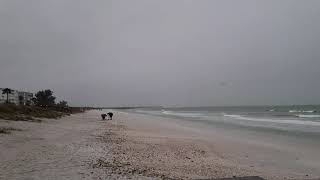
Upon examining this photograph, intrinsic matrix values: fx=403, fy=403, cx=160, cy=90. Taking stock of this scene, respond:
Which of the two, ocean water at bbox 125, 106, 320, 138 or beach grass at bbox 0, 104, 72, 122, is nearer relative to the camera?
beach grass at bbox 0, 104, 72, 122

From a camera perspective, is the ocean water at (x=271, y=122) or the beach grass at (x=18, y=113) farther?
the ocean water at (x=271, y=122)

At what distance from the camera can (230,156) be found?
17.0 m

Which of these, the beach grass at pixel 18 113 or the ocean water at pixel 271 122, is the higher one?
the beach grass at pixel 18 113

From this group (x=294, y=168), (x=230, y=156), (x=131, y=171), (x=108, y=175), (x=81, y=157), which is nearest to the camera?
(x=108, y=175)

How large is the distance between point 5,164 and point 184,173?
15.8 feet

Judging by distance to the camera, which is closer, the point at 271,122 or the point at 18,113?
the point at 18,113

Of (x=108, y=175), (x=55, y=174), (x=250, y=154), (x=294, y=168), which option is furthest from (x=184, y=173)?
(x=250, y=154)

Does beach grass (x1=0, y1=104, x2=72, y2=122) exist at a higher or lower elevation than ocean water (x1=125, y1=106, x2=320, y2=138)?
higher

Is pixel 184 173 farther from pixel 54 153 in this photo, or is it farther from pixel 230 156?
pixel 230 156

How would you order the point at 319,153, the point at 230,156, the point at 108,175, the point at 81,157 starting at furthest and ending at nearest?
1. the point at 319,153
2. the point at 230,156
3. the point at 81,157
4. the point at 108,175

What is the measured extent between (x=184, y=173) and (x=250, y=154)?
7523mm

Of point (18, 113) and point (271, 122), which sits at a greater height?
point (18, 113)

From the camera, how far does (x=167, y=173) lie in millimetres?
10828

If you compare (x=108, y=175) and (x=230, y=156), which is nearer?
(x=108, y=175)
